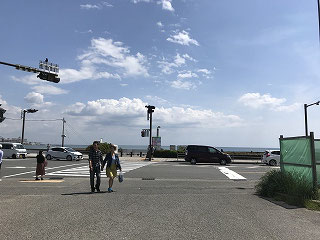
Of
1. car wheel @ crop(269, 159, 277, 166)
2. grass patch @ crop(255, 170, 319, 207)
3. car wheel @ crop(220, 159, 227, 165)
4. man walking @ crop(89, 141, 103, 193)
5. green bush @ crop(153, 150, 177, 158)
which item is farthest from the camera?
green bush @ crop(153, 150, 177, 158)

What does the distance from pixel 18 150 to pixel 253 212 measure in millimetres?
33921

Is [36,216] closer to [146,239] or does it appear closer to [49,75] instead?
[146,239]

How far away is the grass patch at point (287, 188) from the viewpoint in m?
8.61

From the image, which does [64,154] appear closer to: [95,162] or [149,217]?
[95,162]

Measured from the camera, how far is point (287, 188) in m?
9.34

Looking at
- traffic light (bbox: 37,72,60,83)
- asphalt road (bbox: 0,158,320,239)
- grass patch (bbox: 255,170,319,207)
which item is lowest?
asphalt road (bbox: 0,158,320,239)

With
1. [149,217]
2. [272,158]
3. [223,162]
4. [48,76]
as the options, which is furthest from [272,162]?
[149,217]

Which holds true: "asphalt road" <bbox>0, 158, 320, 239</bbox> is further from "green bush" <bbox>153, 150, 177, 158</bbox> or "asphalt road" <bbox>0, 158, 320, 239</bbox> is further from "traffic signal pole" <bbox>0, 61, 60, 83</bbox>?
"green bush" <bbox>153, 150, 177, 158</bbox>

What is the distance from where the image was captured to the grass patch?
8.61 m

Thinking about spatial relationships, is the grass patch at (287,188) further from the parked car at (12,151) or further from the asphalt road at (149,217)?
the parked car at (12,151)

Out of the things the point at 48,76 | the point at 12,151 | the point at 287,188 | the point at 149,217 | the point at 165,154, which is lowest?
the point at 149,217

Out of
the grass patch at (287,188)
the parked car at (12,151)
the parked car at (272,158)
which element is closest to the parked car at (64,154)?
the parked car at (12,151)

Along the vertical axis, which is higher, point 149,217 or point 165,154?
point 165,154

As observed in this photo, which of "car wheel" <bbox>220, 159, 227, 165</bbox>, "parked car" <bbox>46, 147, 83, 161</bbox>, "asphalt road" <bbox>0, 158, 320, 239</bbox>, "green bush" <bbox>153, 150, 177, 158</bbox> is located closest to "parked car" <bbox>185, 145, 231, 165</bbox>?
"car wheel" <bbox>220, 159, 227, 165</bbox>
